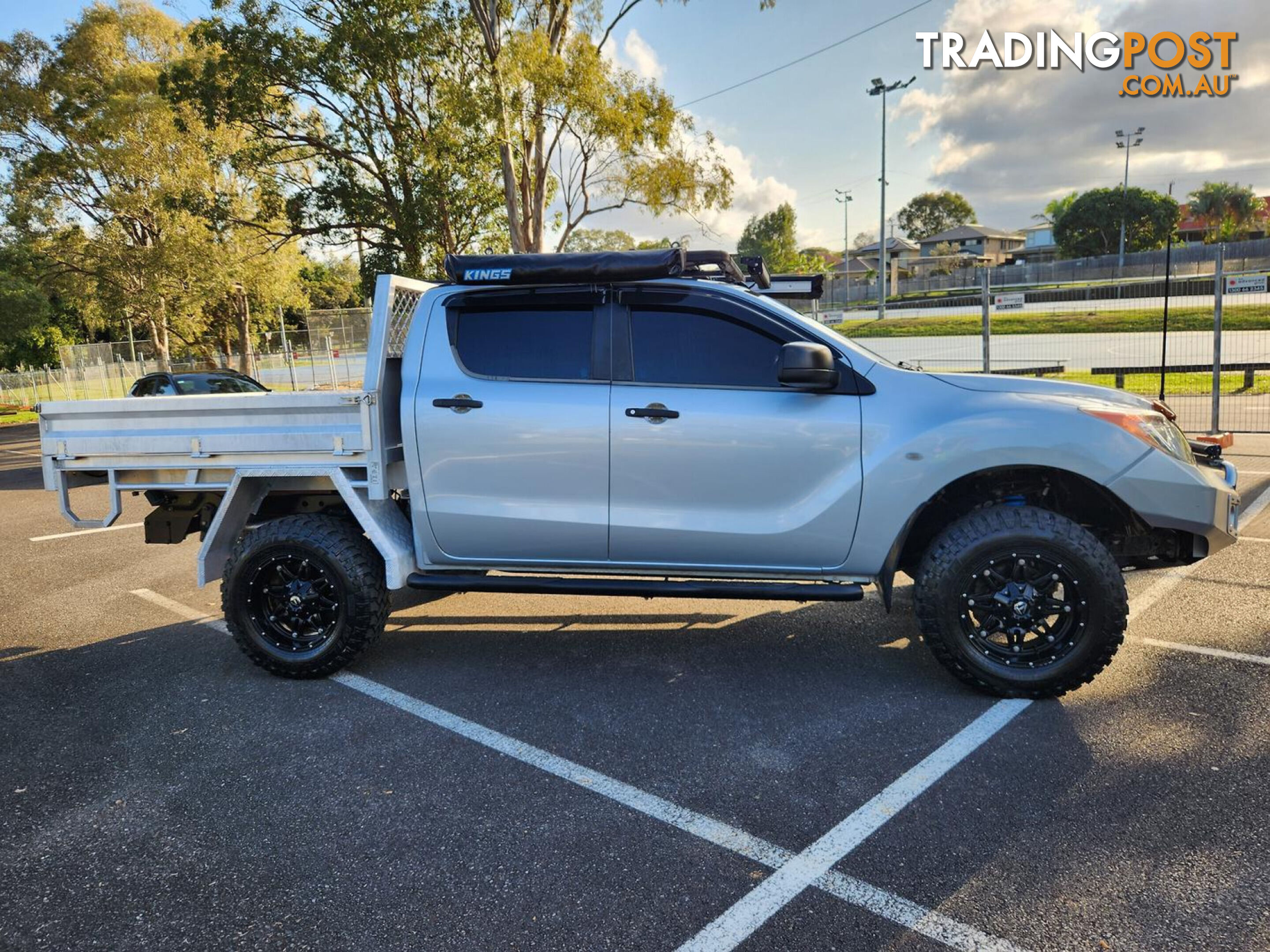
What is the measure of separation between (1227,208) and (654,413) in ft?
311

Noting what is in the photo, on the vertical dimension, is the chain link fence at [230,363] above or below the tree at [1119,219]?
below

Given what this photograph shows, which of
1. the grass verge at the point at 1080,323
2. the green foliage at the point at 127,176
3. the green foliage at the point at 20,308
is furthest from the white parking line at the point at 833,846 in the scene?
the green foliage at the point at 20,308

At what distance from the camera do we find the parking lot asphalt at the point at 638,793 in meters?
2.40

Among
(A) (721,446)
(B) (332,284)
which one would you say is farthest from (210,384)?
(B) (332,284)

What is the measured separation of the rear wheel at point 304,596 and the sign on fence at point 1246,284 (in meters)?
10.4

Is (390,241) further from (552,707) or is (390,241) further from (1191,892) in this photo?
(1191,892)

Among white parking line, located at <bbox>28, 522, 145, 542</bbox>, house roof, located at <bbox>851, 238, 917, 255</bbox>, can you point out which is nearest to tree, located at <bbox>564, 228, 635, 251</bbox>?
white parking line, located at <bbox>28, 522, 145, 542</bbox>

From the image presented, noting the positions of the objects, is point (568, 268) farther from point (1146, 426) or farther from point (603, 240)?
point (603, 240)

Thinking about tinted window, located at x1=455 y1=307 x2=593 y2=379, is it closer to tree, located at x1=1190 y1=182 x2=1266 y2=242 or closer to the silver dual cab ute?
the silver dual cab ute

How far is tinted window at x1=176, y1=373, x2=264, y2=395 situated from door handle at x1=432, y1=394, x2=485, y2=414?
12.3 metres

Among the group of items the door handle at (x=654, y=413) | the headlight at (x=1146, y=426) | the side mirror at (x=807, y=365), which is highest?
the side mirror at (x=807, y=365)

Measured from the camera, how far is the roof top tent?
3922mm

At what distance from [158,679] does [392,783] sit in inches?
76.8

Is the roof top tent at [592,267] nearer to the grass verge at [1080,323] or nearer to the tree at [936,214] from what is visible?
the grass verge at [1080,323]
